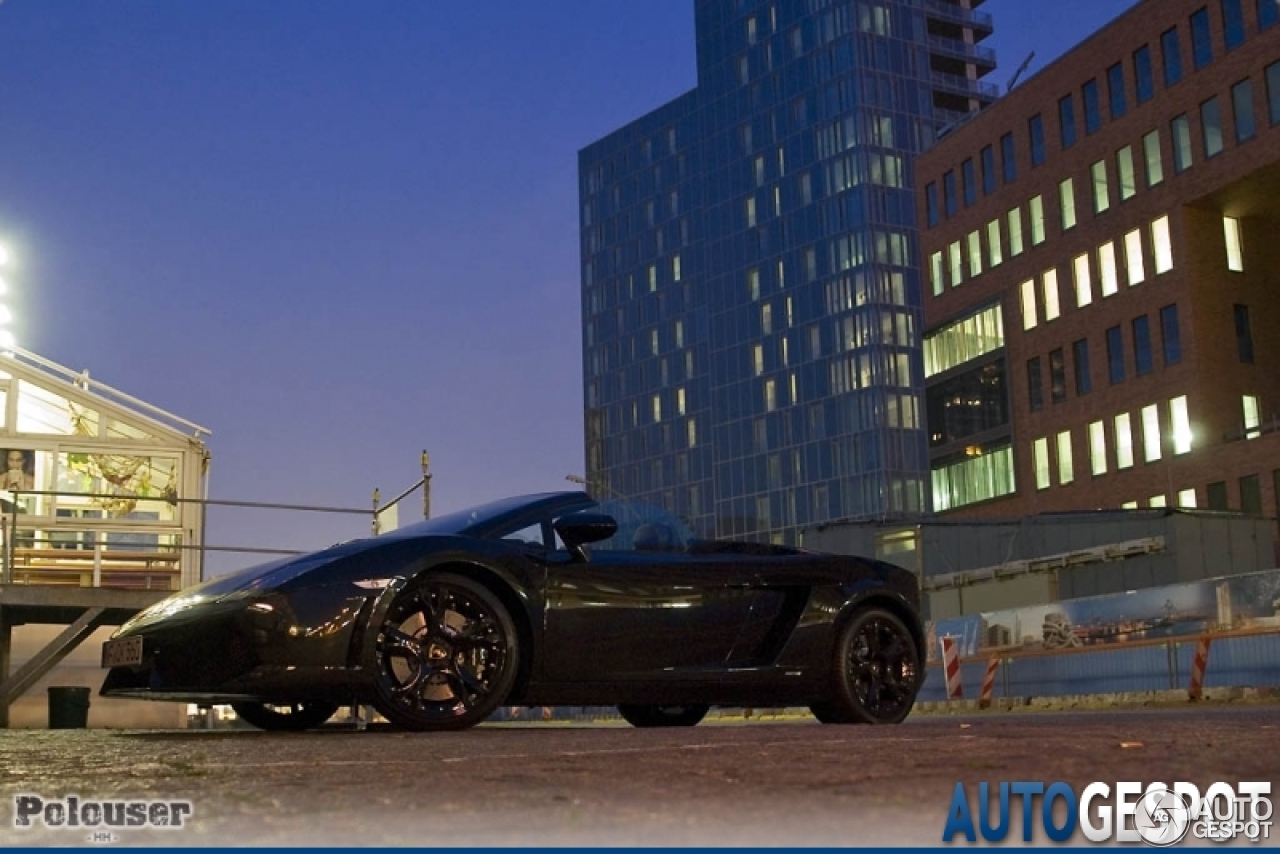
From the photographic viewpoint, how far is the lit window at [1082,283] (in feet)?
188

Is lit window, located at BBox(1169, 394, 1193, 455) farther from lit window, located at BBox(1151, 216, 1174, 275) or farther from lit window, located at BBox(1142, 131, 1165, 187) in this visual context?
lit window, located at BBox(1142, 131, 1165, 187)

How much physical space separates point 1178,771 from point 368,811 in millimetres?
1870

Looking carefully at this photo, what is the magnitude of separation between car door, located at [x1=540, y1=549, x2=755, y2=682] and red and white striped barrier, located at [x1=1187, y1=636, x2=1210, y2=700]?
12891 mm

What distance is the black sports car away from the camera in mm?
6812

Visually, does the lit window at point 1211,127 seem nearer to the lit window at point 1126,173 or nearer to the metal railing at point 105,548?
the lit window at point 1126,173

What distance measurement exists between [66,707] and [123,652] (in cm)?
993

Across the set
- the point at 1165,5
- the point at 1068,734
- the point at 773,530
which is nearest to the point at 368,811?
the point at 1068,734

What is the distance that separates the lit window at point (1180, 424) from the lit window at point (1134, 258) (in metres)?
4.90

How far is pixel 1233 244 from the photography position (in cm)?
5369

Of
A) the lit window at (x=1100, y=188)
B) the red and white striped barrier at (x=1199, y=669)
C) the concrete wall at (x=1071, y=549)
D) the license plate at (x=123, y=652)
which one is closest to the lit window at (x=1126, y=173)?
the lit window at (x=1100, y=188)

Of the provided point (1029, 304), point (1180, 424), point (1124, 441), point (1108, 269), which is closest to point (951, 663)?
point (1180, 424)

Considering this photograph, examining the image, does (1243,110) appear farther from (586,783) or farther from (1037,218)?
(586,783)

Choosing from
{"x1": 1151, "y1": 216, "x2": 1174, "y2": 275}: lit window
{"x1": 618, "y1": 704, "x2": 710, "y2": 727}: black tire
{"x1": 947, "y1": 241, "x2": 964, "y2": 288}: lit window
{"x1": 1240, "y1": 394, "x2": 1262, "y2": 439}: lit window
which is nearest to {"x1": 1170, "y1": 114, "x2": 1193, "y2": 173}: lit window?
{"x1": 1151, "y1": 216, "x2": 1174, "y2": 275}: lit window

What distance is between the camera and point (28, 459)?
1989 cm
